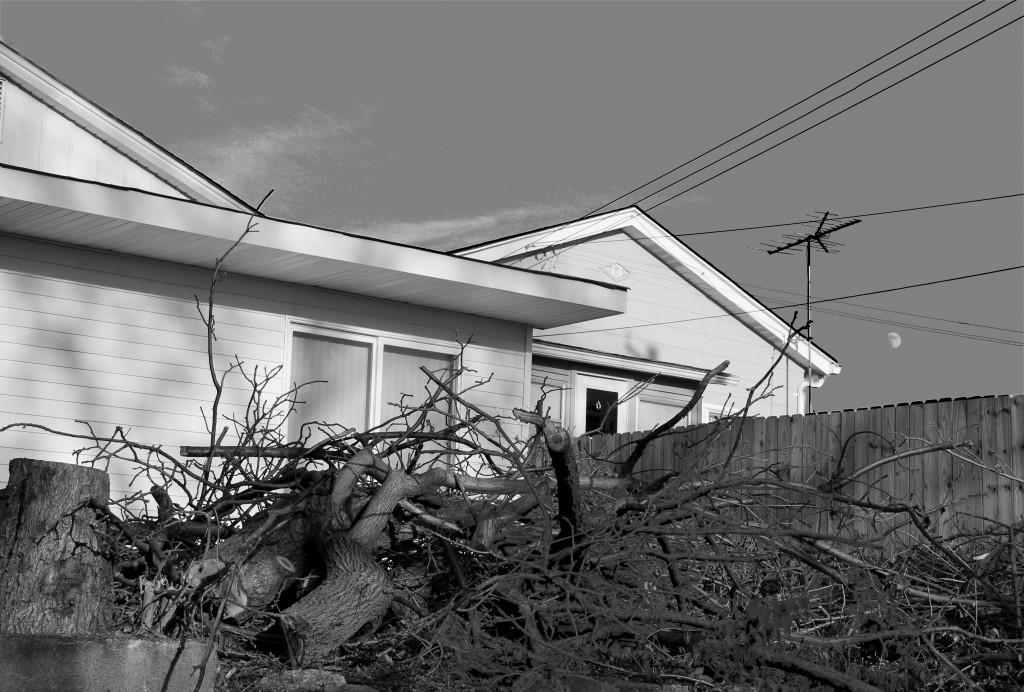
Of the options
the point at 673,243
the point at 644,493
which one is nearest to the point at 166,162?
the point at 673,243

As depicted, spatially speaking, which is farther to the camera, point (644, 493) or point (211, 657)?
point (644, 493)

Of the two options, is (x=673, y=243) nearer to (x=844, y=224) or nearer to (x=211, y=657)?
(x=844, y=224)

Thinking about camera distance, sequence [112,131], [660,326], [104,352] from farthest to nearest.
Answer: [660,326] → [112,131] → [104,352]

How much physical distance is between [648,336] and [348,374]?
6374 millimetres

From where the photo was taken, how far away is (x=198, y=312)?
854 centimetres

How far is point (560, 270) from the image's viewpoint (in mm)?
14219

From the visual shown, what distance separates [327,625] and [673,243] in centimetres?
1213

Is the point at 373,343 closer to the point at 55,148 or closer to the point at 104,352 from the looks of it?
the point at 104,352

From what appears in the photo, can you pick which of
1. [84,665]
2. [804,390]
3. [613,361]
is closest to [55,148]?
[613,361]

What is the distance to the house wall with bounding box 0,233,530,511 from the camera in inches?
323

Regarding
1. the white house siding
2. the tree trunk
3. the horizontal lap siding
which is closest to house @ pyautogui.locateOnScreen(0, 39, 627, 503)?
the horizontal lap siding

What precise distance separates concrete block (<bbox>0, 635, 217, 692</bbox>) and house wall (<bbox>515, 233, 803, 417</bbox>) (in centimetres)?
1017

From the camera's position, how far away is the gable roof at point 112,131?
38.3ft

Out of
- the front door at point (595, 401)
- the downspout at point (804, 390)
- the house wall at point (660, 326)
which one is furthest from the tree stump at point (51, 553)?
the downspout at point (804, 390)
